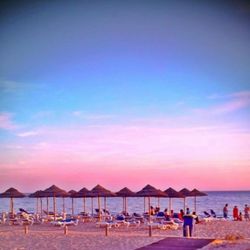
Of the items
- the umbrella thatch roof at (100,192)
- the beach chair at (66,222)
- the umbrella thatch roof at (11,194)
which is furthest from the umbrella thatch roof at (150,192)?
the umbrella thatch roof at (11,194)

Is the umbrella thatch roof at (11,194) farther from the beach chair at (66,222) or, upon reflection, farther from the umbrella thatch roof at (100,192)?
the umbrella thatch roof at (100,192)

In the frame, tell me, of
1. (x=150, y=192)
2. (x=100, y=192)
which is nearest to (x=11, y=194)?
(x=100, y=192)

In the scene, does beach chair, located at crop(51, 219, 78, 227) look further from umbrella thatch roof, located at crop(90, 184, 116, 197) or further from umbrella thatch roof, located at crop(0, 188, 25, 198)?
umbrella thatch roof, located at crop(0, 188, 25, 198)

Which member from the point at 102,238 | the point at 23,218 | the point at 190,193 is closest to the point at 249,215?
the point at 190,193

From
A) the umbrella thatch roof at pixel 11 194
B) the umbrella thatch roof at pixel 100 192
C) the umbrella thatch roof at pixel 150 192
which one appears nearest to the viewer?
the umbrella thatch roof at pixel 150 192

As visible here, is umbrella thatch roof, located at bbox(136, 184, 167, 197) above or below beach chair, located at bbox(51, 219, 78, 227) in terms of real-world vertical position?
above

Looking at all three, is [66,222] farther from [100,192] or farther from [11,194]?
[11,194]

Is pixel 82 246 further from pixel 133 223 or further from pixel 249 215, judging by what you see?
pixel 249 215

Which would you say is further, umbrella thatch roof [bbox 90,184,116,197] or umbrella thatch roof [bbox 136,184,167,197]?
umbrella thatch roof [bbox 90,184,116,197]

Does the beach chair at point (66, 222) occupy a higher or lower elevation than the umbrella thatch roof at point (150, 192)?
lower

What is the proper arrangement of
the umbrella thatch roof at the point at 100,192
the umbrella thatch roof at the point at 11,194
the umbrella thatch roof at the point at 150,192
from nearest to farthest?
the umbrella thatch roof at the point at 150,192
the umbrella thatch roof at the point at 100,192
the umbrella thatch roof at the point at 11,194

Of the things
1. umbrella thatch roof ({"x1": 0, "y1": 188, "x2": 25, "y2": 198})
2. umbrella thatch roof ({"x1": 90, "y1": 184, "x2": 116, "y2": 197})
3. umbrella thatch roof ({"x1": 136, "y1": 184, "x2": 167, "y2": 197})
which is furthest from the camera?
umbrella thatch roof ({"x1": 0, "y1": 188, "x2": 25, "y2": 198})

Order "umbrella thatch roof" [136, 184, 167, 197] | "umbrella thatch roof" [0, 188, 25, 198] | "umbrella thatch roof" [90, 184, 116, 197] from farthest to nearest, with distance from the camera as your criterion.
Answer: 1. "umbrella thatch roof" [0, 188, 25, 198]
2. "umbrella thatch roof" [90, 184, 116, 197]
3. "umbrella thatch roof" [136, 184, 167, 197]

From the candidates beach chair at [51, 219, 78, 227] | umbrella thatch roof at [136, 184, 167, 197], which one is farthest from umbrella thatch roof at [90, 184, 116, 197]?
umbrella thatch roof at [136, 184, 167, 197]
